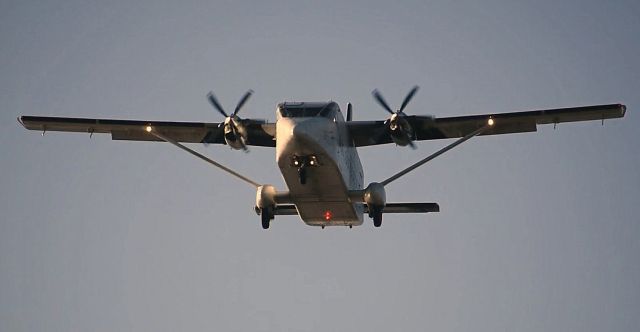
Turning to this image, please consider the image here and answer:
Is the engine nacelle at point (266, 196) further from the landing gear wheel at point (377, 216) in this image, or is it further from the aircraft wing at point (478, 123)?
the aircraft wing at point (478, 123)

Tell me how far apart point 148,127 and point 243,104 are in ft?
11.2

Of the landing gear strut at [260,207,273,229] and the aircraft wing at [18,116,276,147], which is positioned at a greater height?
the aircraft wing at [18,116,276,147]

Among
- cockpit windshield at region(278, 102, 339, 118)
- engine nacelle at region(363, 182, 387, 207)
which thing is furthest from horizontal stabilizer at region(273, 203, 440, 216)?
cockpit windshield at region(278, 102, 339, 118)

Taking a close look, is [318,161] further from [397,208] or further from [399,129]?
[397,208]

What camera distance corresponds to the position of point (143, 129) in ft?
97.7

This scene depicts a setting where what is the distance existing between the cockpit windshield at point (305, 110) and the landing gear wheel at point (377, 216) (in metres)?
3.31

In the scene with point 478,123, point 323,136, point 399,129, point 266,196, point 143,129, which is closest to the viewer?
point 323,136

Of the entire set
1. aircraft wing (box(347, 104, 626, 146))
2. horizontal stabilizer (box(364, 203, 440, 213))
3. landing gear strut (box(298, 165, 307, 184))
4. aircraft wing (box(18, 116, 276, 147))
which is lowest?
horizontal stabilizer (box(364, 203, 440, 213))

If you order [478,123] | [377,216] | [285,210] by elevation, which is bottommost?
[377,216]

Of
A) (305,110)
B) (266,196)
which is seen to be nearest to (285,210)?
(266,196)

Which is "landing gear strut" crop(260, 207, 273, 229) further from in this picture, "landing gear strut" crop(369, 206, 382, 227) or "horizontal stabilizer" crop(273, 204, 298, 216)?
"landing gear strut" crop(369, 206, 382, 227)

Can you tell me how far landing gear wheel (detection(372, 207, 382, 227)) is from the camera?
27344mm

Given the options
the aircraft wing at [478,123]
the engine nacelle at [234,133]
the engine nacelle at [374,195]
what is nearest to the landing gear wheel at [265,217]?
the engine nacelle at [234,133]

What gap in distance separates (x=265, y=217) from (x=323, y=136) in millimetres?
4027
